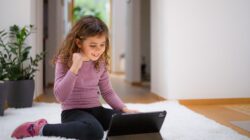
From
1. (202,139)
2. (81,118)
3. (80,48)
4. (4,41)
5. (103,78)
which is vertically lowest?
(202,139)

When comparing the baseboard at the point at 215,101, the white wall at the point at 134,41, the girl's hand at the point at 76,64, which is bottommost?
the baseboard at the point at 215,101

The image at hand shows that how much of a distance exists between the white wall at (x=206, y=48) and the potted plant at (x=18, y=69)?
1.27 metres

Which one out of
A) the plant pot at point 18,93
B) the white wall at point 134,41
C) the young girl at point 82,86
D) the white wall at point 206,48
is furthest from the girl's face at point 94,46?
the white wall at point 134,41

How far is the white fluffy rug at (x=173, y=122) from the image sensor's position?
5.68 ft

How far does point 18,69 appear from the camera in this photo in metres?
2.81

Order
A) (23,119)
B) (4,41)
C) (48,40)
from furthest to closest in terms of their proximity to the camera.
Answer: (48,40) → (4,41) → (23,119)

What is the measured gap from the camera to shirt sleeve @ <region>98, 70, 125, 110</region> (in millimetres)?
1685

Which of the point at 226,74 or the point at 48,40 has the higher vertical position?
the point at 48,40

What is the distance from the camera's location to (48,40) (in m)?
4.96

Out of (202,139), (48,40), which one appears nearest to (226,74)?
(202,139)

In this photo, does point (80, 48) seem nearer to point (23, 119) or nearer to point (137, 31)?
point (23, 119)

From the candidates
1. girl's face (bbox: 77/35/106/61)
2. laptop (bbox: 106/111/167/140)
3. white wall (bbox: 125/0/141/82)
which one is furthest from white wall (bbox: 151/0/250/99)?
white wall (bbox: 125/0/141/82)

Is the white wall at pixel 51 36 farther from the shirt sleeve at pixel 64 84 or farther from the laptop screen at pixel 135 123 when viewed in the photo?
the laptop screen at pixel 135 123

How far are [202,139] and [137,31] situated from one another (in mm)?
3784
